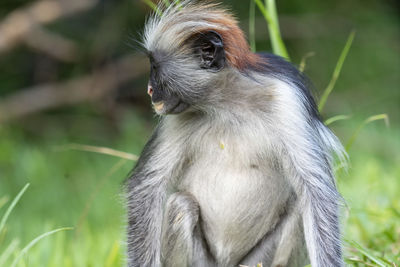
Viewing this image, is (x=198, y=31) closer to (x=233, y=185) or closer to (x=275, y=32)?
(x=233, y=185)

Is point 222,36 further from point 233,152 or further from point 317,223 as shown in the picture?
point 317,223

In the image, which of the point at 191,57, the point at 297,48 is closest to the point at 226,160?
the point at 191,57

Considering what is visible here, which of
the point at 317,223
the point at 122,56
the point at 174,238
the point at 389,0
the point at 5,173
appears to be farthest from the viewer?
the point at 389,0

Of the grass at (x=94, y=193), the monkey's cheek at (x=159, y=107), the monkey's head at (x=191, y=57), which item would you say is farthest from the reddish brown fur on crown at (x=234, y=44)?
the grass at (x=94, y=193)

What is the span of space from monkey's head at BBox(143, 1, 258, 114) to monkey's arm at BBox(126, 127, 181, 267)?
407 mm

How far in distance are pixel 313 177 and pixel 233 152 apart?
1.98ft

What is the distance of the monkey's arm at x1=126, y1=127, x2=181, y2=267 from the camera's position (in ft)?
18.1

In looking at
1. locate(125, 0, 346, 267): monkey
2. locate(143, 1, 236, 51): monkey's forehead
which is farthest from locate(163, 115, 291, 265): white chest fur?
locate(143, 1, 236, 51): monkey's forehead

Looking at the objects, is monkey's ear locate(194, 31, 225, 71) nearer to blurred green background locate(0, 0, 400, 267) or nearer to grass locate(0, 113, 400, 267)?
grass locate(0, 113, 400, 267)

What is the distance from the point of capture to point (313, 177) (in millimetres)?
5188

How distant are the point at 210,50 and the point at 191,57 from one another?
0.54 ft

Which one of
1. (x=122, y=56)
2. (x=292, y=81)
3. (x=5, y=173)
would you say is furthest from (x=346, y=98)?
(x=292, y=81)

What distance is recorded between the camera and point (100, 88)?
1373cm

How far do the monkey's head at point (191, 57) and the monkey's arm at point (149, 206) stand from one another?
0.41 meters
